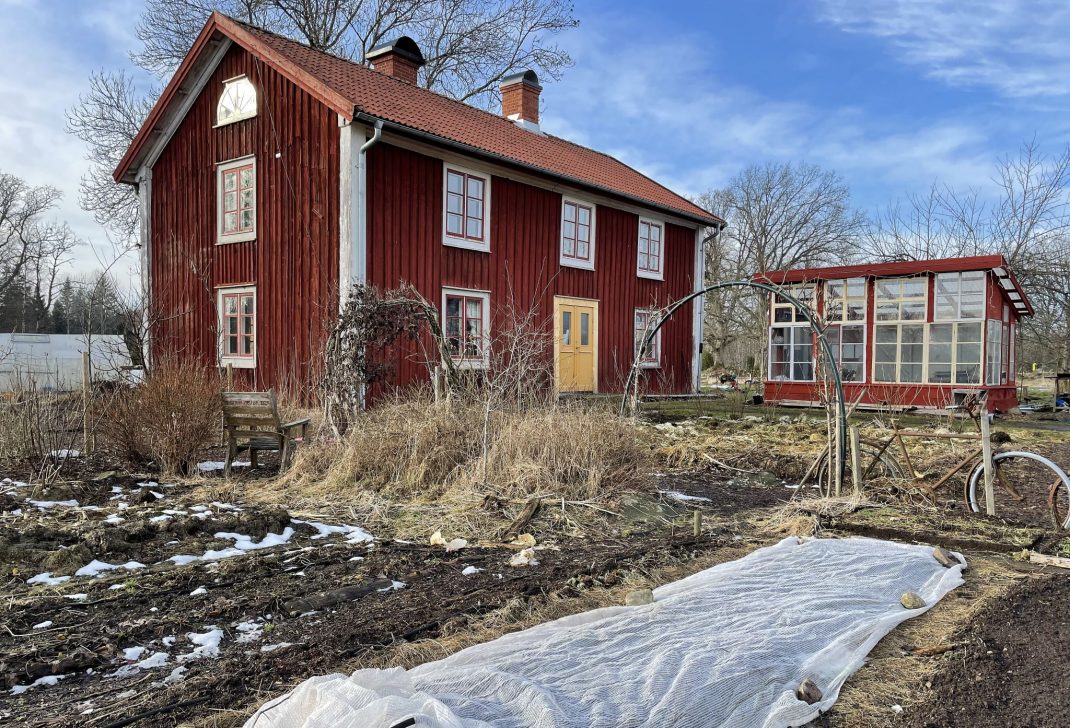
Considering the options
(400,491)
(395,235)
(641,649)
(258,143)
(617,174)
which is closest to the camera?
(641,649)

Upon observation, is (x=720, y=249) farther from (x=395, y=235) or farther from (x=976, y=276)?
(x=395, y=235)

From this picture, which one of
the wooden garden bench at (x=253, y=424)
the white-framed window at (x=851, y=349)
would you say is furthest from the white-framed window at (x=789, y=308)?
the wooden garden bench at (x=253, y=424)

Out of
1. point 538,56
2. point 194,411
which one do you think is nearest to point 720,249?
point 538,56

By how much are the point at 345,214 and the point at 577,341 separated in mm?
6217

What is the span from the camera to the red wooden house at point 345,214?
11.9 metres

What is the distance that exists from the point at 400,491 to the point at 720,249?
33.4 m

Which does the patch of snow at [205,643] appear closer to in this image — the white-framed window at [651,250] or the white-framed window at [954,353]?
the white-framed window at [651,250]

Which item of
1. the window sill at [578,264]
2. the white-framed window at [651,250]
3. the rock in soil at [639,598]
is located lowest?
the rock in soil at [639,598]

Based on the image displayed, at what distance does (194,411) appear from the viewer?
7.45 meters

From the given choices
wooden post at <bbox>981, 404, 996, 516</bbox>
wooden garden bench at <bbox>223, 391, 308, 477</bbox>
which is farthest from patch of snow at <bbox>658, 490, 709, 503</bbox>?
wooden garden bench at <bbox>223, 391, 308, 477</bbox>

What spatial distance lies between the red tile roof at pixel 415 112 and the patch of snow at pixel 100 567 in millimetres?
8354

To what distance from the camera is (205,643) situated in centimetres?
331

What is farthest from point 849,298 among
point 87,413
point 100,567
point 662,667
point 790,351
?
point 100,567

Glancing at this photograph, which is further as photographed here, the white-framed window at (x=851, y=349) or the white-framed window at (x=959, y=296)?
the white-framed window at (x=851, y=349)
